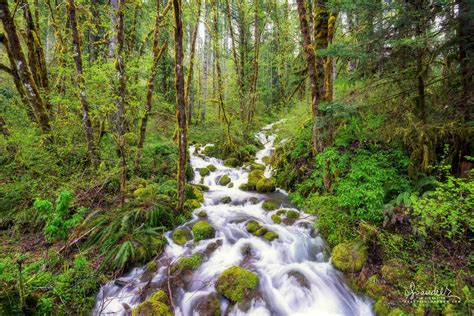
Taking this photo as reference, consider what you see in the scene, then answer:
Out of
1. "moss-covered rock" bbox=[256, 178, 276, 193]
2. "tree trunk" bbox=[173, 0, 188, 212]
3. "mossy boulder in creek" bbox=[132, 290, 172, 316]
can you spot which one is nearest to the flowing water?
"mossy boulder in creek" bbox=[132, 290, 172, 316]

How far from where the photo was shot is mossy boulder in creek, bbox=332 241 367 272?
4.26m

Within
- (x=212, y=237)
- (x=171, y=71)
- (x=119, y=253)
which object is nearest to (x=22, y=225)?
(x=119, y=253)

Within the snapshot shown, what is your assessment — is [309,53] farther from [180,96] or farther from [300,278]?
[300,278]

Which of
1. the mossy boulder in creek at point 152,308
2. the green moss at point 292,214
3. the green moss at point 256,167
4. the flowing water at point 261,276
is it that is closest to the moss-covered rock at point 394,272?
the flowing water at point 261,276

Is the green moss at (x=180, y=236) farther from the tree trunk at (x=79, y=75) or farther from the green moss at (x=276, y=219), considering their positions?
the tree trunk at (x=79, y=75)

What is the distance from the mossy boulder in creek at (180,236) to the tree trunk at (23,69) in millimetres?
4499

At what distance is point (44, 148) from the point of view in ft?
19.1

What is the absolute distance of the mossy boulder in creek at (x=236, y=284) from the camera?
155 inches

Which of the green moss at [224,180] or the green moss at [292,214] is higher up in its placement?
the green moss at [224,180]

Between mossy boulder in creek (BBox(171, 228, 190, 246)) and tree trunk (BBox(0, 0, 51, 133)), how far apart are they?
450 centimetres

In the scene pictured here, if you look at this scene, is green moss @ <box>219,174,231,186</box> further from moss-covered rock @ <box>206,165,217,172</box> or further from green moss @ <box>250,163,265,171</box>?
green moss @ <box>250,163,265,171</box>

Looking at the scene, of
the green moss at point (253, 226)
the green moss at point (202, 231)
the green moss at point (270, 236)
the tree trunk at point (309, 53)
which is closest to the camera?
the tree trunk at point (309, 53)

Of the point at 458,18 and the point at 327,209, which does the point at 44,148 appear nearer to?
the point at 327,209

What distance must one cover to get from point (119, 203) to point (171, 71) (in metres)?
13.1
